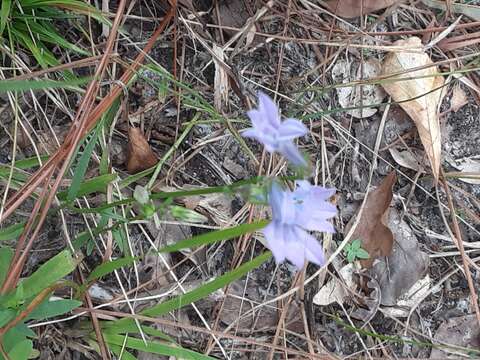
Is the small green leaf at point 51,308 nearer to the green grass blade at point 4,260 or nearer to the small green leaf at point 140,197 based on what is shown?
the green grass blade at point 4,260

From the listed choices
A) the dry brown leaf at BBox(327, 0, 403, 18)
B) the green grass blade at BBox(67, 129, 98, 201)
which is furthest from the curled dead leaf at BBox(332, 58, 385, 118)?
the green grass blade at BBox(67, 129, 98, 201)

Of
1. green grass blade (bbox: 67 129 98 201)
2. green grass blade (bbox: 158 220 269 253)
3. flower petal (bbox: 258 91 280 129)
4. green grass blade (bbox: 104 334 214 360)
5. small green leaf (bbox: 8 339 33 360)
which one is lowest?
green grass blade (bbox: 104 334 214 360)

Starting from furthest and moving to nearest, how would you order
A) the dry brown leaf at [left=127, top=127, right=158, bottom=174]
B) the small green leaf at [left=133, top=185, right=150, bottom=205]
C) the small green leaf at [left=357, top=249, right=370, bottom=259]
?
the small green leaf at [left=357, top=249, right=370, bottom=259]
the dry brown leaf at [left=127, top=127, right=158, bottom=174]
the small green leaf at [left=133, top=185, right=150, bottom=205]

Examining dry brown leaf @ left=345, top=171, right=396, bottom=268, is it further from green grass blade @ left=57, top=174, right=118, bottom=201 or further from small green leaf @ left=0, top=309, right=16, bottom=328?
small green leaf @ left=0, top=309, right=16, bottom=328

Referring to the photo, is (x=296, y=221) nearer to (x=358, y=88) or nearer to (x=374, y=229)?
(x=374, y=229)

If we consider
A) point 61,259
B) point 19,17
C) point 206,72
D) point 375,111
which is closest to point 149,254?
point 61,259

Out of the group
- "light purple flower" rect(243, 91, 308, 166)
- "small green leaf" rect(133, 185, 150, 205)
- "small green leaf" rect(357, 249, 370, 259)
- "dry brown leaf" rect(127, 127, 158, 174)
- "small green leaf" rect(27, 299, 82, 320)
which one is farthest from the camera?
"small green leaf" rect(357, 249, 370, 259)

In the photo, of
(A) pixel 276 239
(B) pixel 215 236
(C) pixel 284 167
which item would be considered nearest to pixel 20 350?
(B) pixel 215 236
